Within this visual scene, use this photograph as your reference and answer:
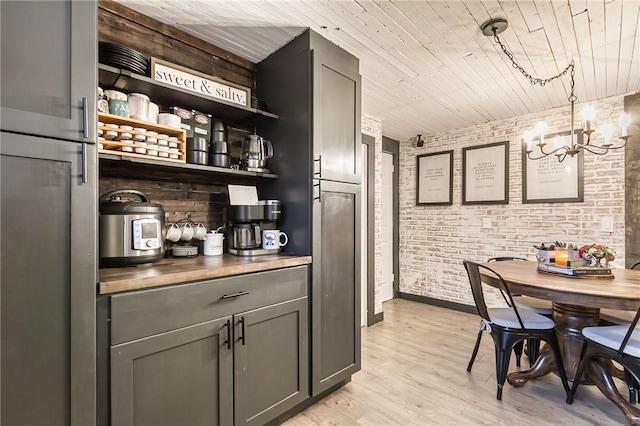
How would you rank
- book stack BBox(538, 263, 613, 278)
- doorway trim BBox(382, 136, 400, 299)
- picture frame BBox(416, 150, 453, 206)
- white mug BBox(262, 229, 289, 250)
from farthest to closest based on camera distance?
doorway trim BBox(382, 136, 400, 299)
picture frame BBox(416, 150, 453, 206)
book stack BBox(538, 263, 613, 278)
white mug BBox(262, 229, 289, 250)

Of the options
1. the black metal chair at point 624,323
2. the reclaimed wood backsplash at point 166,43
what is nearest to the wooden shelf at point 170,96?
the reclaimed wood backsplash at point 166,43

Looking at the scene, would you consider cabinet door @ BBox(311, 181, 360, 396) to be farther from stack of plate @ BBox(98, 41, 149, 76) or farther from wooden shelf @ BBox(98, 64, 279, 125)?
stack of plate @ BBox(98, 41, 149, 76)

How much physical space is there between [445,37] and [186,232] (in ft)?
7.24

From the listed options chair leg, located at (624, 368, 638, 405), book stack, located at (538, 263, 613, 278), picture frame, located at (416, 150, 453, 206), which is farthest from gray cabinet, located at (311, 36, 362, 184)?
picture frame, located at (416, 150, 453, 206)

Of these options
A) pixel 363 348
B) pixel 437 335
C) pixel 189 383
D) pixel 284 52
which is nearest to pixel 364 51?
pixel 284 52

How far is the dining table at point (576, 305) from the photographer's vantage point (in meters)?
1.78

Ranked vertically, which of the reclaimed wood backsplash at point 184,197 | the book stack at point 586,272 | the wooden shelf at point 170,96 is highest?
the wooden shelf at point 170,96

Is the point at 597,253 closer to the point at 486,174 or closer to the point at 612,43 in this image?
the point at 612,43

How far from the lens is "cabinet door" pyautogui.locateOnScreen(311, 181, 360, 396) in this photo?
2.03m

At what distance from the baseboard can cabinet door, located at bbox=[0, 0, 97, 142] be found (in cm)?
434

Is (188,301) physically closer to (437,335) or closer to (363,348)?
(363,348)

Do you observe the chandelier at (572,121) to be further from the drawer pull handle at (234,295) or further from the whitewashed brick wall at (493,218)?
the drawer pull handle at (234,295)

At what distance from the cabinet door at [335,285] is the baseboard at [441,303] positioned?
2412 millimetres

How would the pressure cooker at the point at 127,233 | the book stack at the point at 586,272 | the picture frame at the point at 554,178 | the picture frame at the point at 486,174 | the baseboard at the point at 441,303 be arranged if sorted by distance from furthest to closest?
the baseboard at the point at 441,303 < the picture frame at the point at 486,174 < the picture frame at the point at 554,178 < the book stack at the point at 586,272 < the pressure cooker at the point at 127,233
